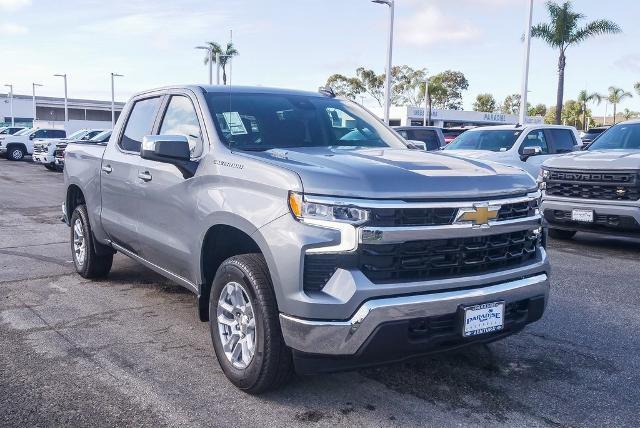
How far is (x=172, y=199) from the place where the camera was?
4.61 meters

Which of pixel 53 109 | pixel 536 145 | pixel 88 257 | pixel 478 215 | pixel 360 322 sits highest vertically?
pixel 53 109

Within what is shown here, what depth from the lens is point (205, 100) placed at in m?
4.70

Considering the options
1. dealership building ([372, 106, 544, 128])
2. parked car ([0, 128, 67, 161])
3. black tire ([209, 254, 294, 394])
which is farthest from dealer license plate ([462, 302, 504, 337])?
dealership building ([372, 106, 544, 128])

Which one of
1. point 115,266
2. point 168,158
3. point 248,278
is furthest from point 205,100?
point 115,266

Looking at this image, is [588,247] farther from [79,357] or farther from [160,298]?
[79,357]

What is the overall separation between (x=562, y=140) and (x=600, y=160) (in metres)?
4.78

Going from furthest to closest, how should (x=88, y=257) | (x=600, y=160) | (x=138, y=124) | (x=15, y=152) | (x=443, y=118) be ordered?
1. (x=443, y=118)
2. (x=15, y=152)
3. (x=600, y=160)
4. (x=88, y=257)
5. (x=138, y=124)

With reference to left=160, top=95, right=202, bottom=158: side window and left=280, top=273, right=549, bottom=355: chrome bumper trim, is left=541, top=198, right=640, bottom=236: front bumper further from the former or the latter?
left=280, top=273, right=549, bottom=355: chrome bumper trim

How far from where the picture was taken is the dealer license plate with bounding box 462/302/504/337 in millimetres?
3548

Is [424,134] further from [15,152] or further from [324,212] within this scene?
[15,152]

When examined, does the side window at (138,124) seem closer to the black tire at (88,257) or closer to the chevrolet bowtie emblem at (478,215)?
the black tire at (88,257)

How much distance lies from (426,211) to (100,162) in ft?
11.8

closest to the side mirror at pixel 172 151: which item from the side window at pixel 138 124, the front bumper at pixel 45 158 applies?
the side window at pixel 138 124

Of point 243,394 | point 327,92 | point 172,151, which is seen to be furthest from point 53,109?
point 243,394
